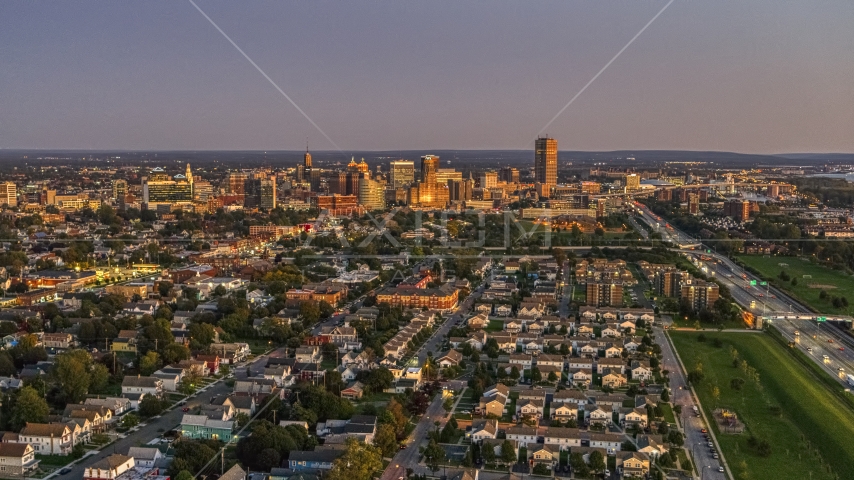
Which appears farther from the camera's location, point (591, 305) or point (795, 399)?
point (591, 305)

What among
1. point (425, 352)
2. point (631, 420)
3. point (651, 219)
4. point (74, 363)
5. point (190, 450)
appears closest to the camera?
point (190, 450)

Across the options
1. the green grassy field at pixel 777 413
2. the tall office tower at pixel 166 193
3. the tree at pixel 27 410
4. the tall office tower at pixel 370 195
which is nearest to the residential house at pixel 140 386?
the tree at pixel 27 410

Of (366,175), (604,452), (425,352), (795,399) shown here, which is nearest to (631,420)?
(604,452)

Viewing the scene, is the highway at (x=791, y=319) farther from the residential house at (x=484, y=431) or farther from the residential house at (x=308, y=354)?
the residential house at (x=308, y=354)

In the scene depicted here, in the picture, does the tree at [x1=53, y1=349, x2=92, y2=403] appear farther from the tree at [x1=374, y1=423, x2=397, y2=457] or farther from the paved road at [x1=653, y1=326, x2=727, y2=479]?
the paved road at [x1=653, y1=326, x2=727, y2=479]

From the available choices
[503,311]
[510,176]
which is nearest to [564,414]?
[503,311]

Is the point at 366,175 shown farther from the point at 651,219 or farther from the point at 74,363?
the point at 74,363
